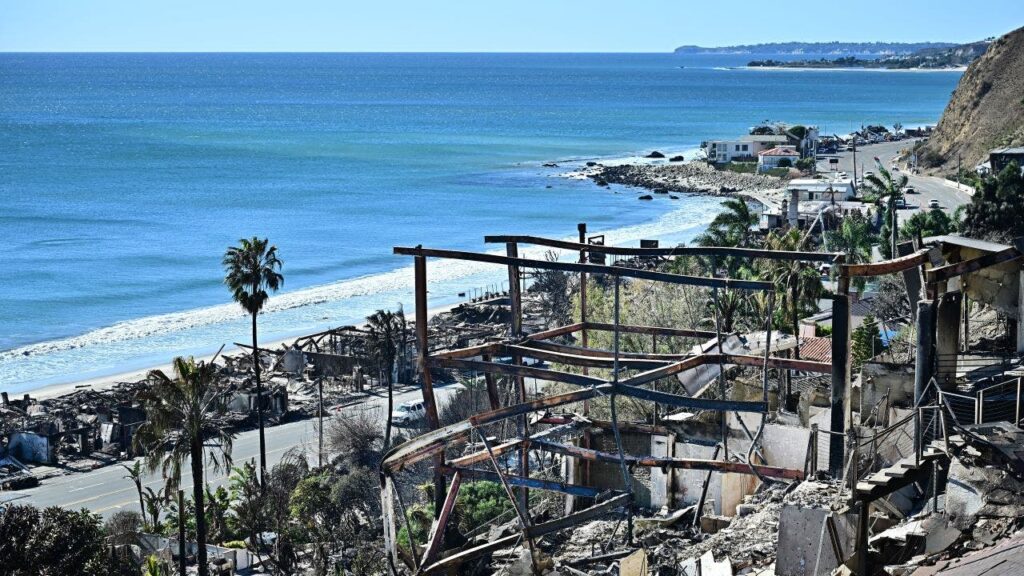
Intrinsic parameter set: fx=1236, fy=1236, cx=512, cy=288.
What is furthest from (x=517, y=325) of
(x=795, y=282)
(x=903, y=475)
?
(x=795, y=282)

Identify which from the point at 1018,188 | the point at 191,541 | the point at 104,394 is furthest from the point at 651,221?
the point at 191,541

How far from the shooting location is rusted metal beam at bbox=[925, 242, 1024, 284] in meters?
14.2

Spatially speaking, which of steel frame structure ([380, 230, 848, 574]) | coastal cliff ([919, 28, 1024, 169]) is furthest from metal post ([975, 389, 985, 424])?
coastal cliff ([919, 28, 1024, 169])

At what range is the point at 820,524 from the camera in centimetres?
1227

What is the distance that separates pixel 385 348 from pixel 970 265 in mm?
25461

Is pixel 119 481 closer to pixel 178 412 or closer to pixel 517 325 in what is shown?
pixel 178 412

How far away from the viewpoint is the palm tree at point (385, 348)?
35.0m

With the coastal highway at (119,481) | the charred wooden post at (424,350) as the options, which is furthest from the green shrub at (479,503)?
the coastal highway at (119,481)

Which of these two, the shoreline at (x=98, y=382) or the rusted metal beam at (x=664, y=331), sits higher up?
the rusted metal beam at (x=664, y=331)

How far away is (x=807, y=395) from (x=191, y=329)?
136ft

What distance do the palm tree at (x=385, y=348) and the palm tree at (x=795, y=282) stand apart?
442 inches

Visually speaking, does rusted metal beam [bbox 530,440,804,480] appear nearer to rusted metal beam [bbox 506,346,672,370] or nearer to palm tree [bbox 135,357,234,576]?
rusted metal beam [bbox 506,346,672,370]

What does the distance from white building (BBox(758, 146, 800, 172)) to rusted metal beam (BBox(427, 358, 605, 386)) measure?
3452 inches

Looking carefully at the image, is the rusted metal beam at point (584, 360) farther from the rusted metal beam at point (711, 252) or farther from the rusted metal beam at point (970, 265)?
the rusted metal beam at point (970, 265)
